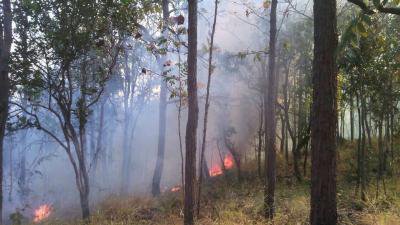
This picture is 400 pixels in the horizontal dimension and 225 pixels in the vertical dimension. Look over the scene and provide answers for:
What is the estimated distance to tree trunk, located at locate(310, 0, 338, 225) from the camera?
6.79m

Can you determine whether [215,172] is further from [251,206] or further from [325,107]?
[325,107]

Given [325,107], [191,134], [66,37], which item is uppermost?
[66,37]

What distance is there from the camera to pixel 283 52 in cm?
2158

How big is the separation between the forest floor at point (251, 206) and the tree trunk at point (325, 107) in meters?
1.04

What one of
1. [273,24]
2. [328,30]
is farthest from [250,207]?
[328,30]

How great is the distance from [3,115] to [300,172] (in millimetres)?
12352

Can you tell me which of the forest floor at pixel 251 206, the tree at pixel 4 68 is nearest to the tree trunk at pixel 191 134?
the forest floor at pixel 251 206

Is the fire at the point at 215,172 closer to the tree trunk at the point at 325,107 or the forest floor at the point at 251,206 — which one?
the forest floor at the point at 251,206

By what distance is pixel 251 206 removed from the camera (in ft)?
40.8

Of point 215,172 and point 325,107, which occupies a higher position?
point 325,107

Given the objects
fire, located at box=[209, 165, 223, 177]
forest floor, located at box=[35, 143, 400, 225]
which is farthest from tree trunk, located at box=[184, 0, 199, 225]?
fire, located at box=[209, 165, 223, 177]

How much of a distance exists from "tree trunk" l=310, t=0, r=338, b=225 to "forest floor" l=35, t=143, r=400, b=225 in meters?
1.04

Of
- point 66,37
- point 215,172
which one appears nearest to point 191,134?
point 66,37

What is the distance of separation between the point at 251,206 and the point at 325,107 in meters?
6.26
